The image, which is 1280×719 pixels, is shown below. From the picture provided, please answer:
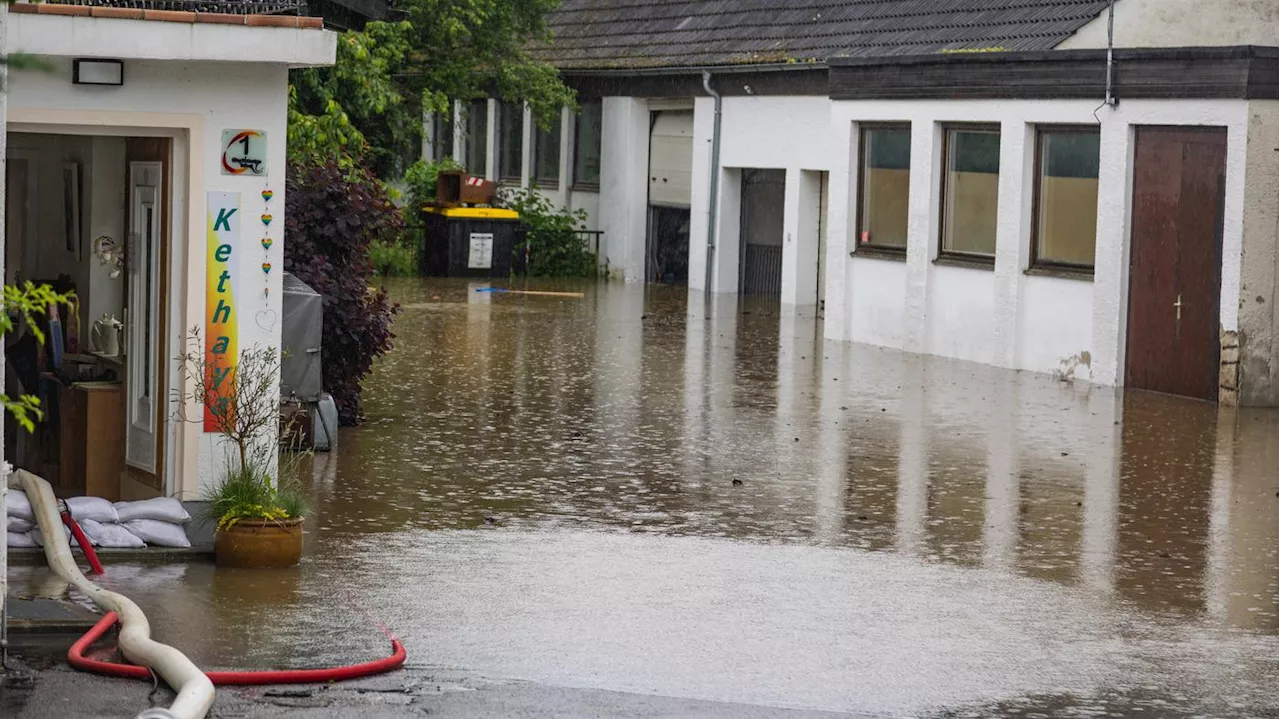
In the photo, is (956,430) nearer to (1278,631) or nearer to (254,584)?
(1278,631)

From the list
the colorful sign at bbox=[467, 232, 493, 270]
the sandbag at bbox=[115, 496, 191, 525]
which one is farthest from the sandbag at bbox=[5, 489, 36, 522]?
the colorful sign at bbox=[467, 232, 493, 270]

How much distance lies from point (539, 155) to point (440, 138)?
12.5 ft

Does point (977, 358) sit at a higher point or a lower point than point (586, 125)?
lower

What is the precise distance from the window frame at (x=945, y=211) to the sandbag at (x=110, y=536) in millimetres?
13889

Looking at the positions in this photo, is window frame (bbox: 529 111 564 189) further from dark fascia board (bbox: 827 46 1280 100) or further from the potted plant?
the potted plant

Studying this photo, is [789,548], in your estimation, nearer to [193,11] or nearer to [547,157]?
[193,11]

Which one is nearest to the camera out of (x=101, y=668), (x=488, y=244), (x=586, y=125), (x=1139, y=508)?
(x=101, y=668)

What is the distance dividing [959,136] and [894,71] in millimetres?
1264

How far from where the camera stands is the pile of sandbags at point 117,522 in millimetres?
10195

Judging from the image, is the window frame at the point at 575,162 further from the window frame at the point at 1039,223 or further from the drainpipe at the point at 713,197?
the window frame at the point at 1039,223

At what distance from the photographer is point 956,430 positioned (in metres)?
17.1

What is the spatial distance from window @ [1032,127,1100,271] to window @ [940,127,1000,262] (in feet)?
2.29

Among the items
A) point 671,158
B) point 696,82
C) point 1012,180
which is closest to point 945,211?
point 1012,180

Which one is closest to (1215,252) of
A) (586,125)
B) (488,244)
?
(488,244)
